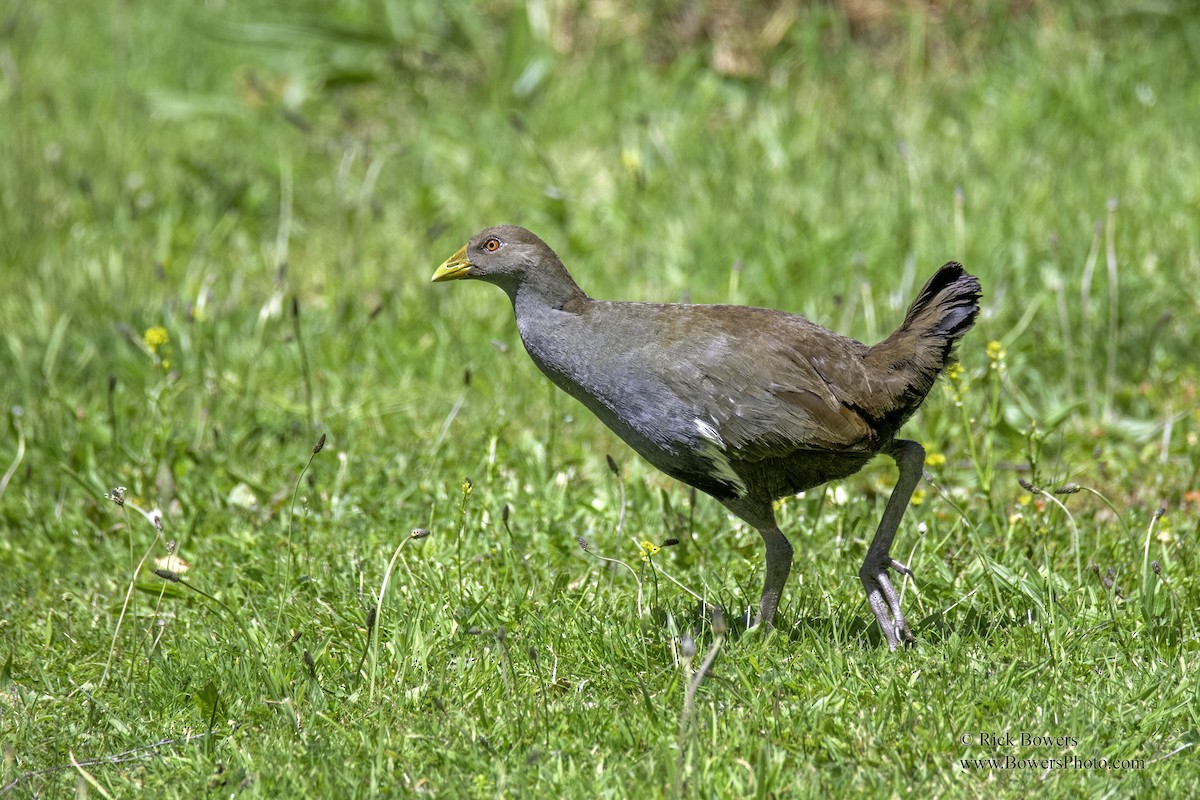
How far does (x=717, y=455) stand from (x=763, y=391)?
23 centimetres

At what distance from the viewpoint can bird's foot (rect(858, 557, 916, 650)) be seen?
387 cm

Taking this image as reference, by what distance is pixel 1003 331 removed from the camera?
5988 mm

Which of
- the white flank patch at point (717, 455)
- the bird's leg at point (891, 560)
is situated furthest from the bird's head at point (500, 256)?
the bird's leg at point (891, 560)

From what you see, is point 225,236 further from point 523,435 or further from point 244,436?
point 523,435

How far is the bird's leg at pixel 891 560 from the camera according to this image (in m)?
3.89

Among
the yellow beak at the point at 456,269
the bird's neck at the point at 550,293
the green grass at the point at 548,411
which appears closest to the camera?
the green grass at the point at 548,411

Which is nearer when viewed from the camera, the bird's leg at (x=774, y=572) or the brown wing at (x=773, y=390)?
the brown wing at (x=773, y=390)

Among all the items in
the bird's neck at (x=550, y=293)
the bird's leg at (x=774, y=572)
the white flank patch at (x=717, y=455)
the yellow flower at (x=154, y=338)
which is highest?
the bird's neck at (x=550, y=293)

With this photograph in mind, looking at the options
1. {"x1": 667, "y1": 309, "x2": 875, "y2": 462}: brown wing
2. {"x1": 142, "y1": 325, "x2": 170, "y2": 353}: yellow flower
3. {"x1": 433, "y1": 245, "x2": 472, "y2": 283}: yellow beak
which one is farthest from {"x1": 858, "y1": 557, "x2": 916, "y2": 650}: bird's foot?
{"x1": 142, "y1": 325, "x2": 170, "y2": 353}: yellow flower

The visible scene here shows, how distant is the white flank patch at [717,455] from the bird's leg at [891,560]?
39cm

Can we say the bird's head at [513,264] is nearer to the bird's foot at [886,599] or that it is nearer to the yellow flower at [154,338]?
the yellow flower at [154,338]

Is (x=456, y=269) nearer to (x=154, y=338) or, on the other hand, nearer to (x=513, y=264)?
(x=513, y=264)

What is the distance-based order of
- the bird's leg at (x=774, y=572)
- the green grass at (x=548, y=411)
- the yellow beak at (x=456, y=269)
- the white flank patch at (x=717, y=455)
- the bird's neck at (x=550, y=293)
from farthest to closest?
the yellow beak at (x=456, y=269) → the bird's neck at (x=550, y=293) → the bird's leg at (x=774, y=572) → the white flank patch at (x=717, y=455) → the green grass at (x=548, y=411)

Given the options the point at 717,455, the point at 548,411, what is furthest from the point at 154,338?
the point at 717,455
